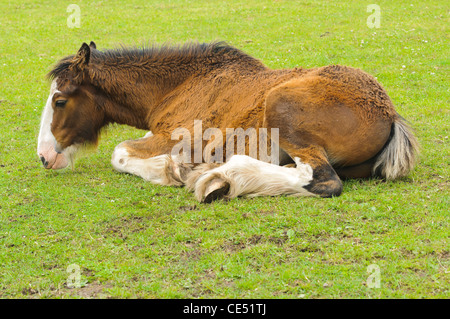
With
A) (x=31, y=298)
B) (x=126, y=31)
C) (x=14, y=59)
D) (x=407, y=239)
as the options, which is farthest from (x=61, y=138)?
(x=126, y=31)

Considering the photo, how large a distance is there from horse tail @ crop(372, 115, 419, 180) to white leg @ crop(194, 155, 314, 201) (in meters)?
0.97

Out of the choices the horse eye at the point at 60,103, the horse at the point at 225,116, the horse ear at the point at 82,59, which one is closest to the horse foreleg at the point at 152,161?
the horse at the point at 225,116

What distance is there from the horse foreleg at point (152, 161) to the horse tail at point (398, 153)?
2441 mm

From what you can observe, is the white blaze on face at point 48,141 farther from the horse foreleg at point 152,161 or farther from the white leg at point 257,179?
the white leg at point 257,179

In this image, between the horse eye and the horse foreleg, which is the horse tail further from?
the horse eye

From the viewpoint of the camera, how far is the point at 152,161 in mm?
7297

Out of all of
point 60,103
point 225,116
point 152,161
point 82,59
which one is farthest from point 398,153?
point 60,103

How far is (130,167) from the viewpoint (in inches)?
296

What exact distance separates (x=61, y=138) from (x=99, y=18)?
12.3 m

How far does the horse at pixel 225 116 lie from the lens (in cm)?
634

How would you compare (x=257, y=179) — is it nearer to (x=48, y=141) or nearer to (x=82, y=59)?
(x=82, y=59)

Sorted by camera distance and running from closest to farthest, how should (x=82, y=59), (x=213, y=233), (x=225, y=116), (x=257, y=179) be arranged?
(x=213, y=233) < (x=257, y=179) < (x=225, y=116) < (x=82, y=59)

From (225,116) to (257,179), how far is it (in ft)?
4.02

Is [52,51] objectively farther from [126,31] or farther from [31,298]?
[31,298]
